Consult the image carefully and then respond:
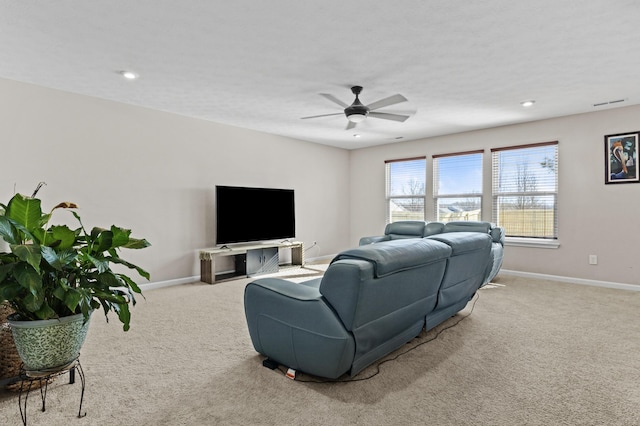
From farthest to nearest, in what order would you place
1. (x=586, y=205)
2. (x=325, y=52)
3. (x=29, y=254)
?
(x=586, y=205) → (x=325, y=52) → (x=29, y=254)

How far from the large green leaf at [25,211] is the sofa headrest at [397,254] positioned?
1526 mm

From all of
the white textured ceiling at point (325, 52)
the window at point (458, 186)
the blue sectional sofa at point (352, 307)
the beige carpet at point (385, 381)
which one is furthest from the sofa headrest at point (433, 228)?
the blue sectional sofa at point (352, 307)

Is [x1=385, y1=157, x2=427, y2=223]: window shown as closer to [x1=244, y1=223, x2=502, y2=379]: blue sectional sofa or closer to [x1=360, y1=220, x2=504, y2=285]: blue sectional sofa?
[x1=360, y1=220, x2=504, y2=285]: blue sectional sofa

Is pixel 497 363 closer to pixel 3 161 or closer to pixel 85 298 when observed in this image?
pixel 85 298

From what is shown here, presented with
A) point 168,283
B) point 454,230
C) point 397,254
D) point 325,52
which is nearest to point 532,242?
point 454,230

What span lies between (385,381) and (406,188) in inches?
205

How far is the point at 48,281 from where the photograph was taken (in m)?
1.65

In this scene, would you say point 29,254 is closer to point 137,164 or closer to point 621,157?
point 137,164

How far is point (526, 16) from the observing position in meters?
2.38

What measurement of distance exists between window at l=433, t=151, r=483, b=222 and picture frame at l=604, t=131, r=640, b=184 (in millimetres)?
1686

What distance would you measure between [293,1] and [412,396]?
253cm

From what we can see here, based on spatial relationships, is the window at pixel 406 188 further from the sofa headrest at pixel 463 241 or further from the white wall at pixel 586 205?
the sofa headrest at pixel 463 241

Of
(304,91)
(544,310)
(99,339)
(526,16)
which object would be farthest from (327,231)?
(526,16)

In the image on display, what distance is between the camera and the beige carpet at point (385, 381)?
177 centimetres
